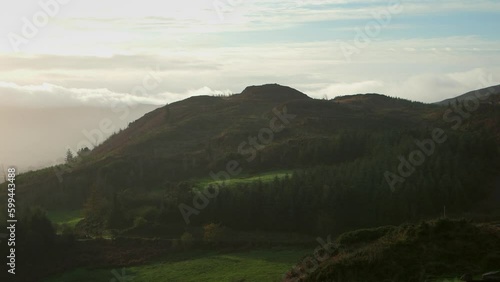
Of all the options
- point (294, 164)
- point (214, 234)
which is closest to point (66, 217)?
point (214, 234)

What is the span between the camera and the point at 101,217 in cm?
8525

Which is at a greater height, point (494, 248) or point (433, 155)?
point (433, 155)

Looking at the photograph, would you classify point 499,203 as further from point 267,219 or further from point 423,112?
point 423,112

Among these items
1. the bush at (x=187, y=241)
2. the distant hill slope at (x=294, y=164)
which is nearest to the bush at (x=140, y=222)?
the distant hill slope at (x=294, y=164)

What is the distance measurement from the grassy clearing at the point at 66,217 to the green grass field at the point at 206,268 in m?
26.1

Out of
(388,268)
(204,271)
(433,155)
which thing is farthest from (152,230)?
(388,268)

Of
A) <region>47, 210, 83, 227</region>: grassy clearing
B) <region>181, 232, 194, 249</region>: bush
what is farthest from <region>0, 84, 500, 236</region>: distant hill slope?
<region>181, 232, 194, 249</region>: bush

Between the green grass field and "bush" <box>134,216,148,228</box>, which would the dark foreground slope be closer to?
the green grass field

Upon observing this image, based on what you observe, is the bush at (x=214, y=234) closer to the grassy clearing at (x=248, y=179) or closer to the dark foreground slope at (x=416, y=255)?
the grassy clearing at (x=248, y=179)

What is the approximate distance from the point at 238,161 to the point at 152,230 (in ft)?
127

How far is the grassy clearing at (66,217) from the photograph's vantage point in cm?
9032

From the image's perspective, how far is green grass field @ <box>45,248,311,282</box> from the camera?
56.2m

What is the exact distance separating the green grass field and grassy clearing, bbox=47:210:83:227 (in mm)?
26116

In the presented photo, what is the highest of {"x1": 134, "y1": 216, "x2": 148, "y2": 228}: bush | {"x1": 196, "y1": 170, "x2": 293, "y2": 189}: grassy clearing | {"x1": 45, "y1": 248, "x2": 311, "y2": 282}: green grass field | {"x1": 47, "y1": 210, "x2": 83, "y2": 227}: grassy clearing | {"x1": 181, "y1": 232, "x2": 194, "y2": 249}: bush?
{"x1": 196, "y1": 170, "x2": 293, "y2": 189}: grassy clearing
